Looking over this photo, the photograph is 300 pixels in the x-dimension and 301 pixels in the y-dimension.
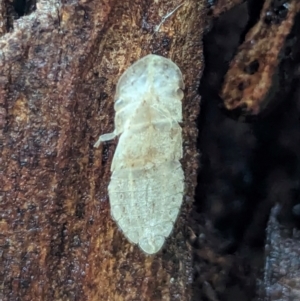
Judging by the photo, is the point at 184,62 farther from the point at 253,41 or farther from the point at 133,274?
the point at 133,274

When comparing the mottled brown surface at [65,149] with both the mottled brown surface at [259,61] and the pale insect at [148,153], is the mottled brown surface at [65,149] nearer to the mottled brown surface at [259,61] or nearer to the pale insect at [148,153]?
the pale insect at [148,153]

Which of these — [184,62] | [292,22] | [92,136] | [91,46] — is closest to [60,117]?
[92,136]

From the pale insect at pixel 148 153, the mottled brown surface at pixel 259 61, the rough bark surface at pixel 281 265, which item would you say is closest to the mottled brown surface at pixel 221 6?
the mottled brown surface at pixel 259 61

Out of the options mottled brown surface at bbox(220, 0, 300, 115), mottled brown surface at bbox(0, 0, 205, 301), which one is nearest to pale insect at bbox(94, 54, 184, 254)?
mottled brown surface at bbox(0, 0, 205, 301)

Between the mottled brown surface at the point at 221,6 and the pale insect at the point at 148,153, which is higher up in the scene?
the mottled brown surface at the point at 221,6

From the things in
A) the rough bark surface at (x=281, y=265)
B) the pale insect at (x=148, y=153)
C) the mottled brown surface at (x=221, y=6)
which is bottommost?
the rough bark surface at (x=281, y=265)

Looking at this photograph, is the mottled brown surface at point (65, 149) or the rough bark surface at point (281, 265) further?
the rough bark surface at point (281, 265)
